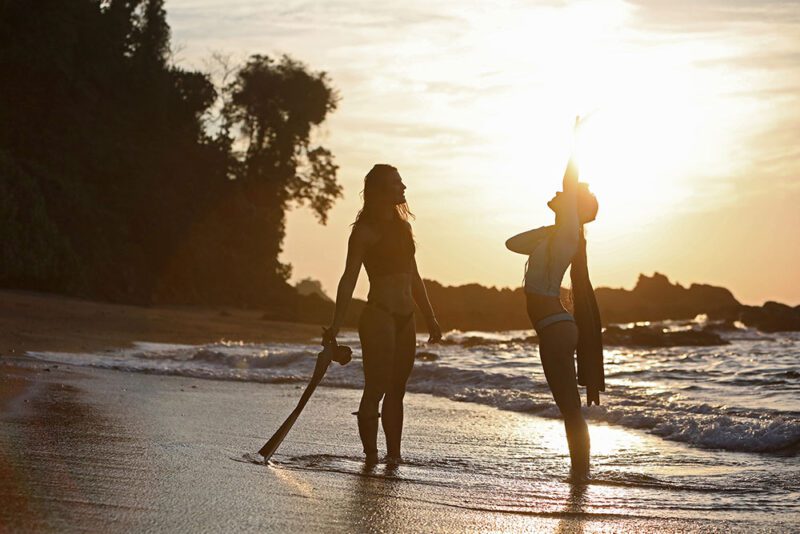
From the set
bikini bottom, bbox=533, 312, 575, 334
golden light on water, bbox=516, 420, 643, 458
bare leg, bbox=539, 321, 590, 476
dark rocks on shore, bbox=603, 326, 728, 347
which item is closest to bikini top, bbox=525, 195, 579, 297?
bikini bottom, bbox=533, 312, 575, 334

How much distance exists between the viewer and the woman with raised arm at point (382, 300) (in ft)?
22.6

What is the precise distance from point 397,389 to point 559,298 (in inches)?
51.1

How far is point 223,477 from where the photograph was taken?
5.62 meters

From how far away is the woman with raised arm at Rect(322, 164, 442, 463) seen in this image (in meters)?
6.89

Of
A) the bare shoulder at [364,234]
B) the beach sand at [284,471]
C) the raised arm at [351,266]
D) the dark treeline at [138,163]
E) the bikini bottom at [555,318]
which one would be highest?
the dark treeline at [138,163]

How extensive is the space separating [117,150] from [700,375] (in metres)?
24.8

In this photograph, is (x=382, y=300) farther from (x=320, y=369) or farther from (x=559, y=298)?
(x=559, y=298)

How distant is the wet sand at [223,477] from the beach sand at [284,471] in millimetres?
10

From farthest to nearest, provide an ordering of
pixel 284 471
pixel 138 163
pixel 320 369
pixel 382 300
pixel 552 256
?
pixel 138 163
pixel 382 300
pixel 320 369
pixel 552 256
pixel 284 471

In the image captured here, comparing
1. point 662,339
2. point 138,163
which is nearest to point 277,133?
point 138,163

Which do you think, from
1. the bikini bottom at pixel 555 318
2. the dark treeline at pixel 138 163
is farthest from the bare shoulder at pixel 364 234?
the dark treeline at pixel 138 163

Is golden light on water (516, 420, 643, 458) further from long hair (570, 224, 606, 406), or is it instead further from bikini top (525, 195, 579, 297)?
bikini top (525, 195, 579, 297)

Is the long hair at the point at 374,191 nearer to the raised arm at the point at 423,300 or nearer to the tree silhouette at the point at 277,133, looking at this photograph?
the raised arm at the point at 423,300

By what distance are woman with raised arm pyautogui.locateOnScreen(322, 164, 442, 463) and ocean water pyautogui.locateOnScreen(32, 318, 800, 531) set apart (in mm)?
329
